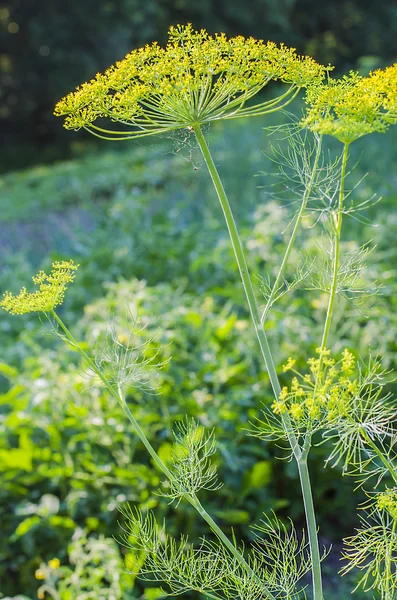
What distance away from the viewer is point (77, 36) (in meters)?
18.9

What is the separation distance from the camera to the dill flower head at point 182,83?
1.09m

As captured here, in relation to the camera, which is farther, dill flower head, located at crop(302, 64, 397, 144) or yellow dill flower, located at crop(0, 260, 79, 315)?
yellow dill flower, located at crop(0, 260, 79, 315)

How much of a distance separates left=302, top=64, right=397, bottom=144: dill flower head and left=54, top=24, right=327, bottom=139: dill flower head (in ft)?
0.17

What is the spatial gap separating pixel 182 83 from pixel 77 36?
19.5 metres

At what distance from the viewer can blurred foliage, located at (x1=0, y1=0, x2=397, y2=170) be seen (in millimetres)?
18688

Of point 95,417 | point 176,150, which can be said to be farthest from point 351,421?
point 95,417

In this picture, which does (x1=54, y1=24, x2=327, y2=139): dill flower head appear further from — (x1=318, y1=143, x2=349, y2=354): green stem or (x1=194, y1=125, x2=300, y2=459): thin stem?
(x1=318, y1=143, x2=349, y2=354): green stem

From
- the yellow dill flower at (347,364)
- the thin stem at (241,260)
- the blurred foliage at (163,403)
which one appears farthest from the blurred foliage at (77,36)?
the yellow dill flower at (347,364)

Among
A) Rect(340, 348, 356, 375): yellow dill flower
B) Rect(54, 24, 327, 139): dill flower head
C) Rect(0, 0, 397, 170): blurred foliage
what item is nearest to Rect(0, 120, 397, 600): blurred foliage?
Rect(54, 24, 327, 139): dill flower head

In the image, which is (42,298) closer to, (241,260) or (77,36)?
(241,260)

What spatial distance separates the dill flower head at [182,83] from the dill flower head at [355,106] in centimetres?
5

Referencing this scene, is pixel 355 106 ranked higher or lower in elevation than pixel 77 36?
lower

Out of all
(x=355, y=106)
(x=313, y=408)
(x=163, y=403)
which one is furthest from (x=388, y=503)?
(x=163, y=403)

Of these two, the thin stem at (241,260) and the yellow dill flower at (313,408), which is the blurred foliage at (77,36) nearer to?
the thin stem at (241,260)
